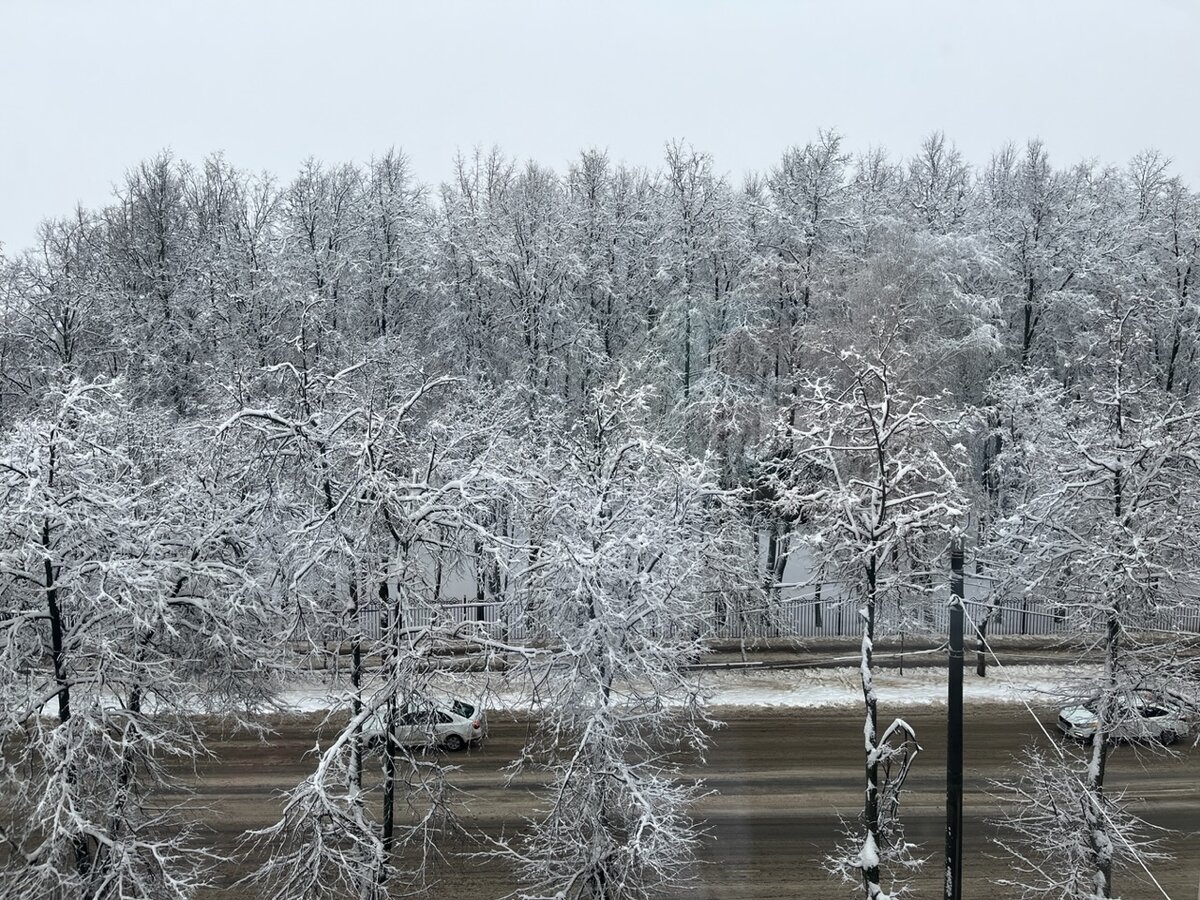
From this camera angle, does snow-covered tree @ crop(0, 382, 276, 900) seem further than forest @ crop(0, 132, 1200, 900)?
No

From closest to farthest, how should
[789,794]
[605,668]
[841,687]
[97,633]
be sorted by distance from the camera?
[97,633], [605,668], [789,794], [841,687]

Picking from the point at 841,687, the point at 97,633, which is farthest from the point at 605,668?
the point at 841,687

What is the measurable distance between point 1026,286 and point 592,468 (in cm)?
2553

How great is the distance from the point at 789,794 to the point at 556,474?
7530 mm

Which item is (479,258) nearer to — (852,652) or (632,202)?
(632,202)

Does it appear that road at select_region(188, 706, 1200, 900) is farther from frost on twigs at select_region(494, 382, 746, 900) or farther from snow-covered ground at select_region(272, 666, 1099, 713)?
frost on twigs at select_region(494, 382, 746, 900)

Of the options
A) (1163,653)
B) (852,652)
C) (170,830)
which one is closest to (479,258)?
(852,652)

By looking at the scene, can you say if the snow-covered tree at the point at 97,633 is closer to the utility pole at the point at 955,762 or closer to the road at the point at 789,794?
the road at the point at 789,794

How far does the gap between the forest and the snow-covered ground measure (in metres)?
1.61

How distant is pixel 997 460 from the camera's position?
92.1 feet

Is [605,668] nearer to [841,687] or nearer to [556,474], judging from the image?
[556,474]

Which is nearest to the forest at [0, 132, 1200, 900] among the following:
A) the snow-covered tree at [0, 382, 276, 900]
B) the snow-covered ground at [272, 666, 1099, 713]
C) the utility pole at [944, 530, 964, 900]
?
the snow-covered tree at [0, 382, 276, 900]

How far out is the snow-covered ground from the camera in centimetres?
2163

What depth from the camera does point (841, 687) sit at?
22.8m
